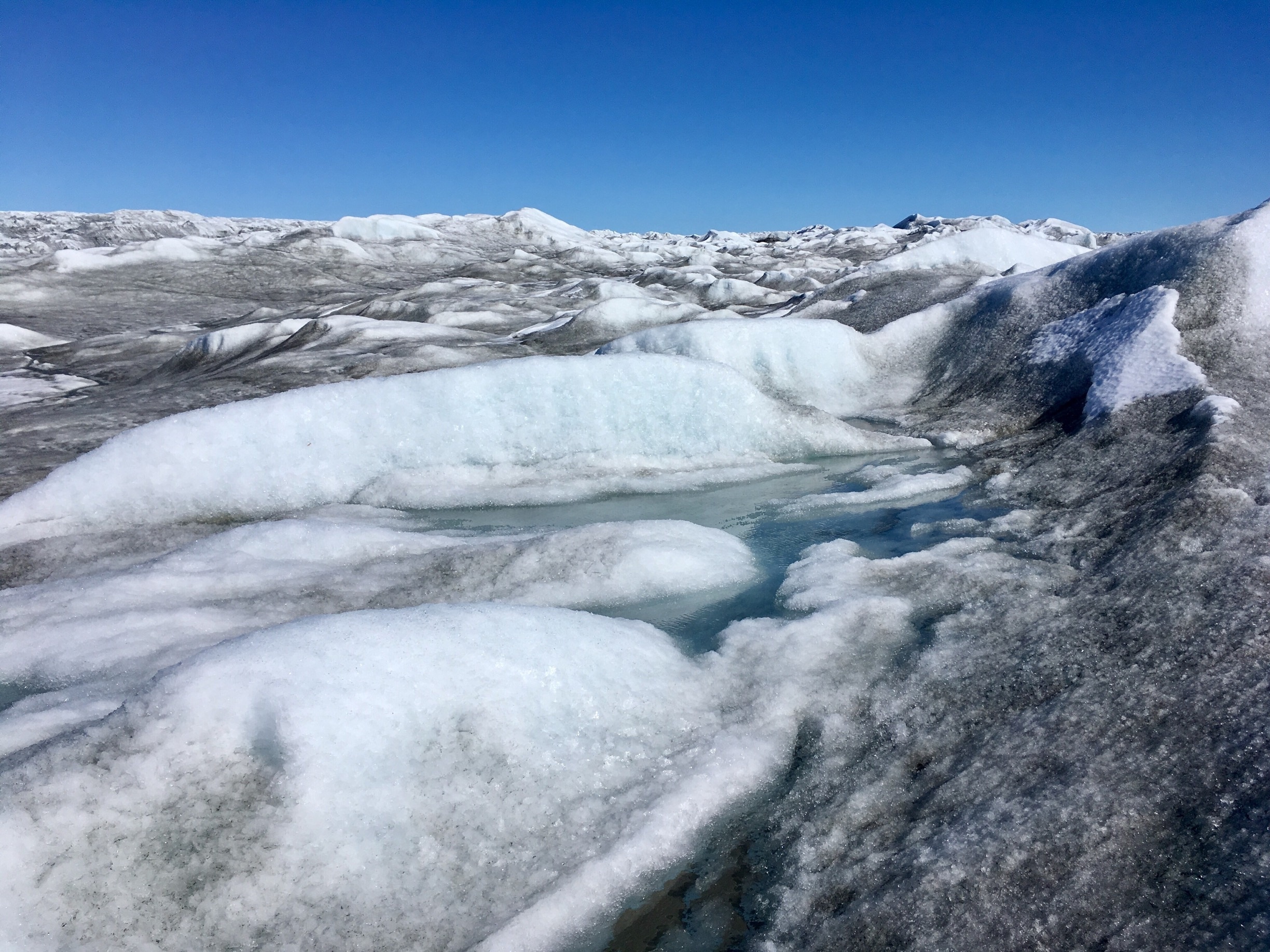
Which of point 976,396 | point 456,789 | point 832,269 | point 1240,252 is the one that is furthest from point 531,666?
point 832,269

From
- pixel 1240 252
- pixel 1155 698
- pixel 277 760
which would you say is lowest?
pixel 277 760

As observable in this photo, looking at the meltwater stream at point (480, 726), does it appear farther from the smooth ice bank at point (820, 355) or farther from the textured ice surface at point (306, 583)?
the smooth ice bank at point (820, 355)

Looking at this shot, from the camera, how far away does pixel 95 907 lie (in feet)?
7.43

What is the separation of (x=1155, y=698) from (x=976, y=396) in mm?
6380

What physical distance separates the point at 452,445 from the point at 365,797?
16.5 feet

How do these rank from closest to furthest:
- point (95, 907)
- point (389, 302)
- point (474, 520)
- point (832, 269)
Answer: point (95, 907), point (474, 520), point (389, 302), point (832, 269)

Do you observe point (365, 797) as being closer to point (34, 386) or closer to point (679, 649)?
point (679, 649)

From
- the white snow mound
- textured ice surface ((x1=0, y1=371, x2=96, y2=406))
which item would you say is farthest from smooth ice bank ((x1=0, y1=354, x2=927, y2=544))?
textured ice surface ((x1=0, y1=371, x2=96, y2=406))

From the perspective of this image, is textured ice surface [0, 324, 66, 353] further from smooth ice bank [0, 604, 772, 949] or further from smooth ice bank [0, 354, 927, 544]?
smooth ice bank [0, 604, 772, 949]

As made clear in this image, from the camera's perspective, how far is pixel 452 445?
7375 millimetres

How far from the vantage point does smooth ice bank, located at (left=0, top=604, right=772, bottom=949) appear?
230 centimetres

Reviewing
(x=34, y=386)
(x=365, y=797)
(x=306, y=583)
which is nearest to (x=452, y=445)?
(x=306, y=583)

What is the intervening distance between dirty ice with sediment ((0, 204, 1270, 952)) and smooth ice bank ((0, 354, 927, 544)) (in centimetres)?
4

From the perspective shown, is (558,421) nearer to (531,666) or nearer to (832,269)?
(531,666)
